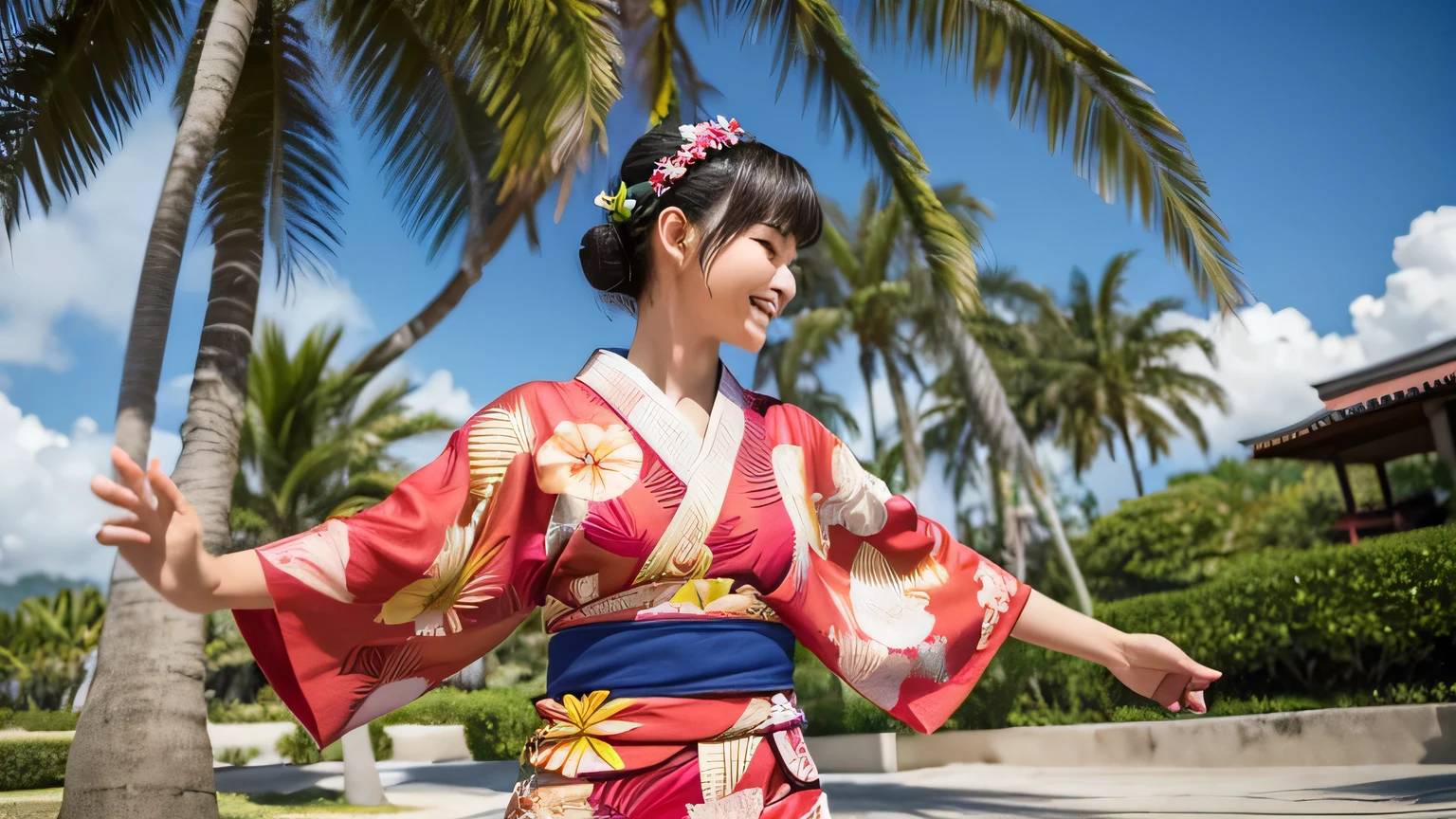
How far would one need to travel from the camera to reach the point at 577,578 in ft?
6.16

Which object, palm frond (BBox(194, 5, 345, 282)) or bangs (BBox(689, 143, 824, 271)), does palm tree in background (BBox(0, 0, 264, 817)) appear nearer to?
palm frond (BBox(194, 5, 345, 282))

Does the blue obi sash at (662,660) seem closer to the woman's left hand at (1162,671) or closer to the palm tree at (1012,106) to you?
the woman's left hand at (1162,671)

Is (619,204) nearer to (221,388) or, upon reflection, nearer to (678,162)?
(678,162)

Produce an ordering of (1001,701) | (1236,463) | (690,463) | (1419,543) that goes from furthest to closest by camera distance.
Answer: (1236,463) → (1001,701) → (1419,543) → (690,463)

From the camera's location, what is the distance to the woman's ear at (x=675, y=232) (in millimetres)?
2133

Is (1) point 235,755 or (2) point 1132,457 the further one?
(2) point 1132,457

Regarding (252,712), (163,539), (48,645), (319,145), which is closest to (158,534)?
(163,539)

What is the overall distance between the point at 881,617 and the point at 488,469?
874 millimetres

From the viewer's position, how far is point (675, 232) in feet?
7.04

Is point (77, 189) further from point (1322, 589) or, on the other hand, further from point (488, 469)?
point (1322, 589)

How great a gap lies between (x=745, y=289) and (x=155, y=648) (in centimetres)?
565

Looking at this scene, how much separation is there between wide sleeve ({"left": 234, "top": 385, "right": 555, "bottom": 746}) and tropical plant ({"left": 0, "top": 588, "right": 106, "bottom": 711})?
24328 millimetres

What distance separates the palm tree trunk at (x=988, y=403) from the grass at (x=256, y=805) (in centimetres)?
645

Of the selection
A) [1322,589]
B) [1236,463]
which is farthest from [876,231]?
[1236,463]
